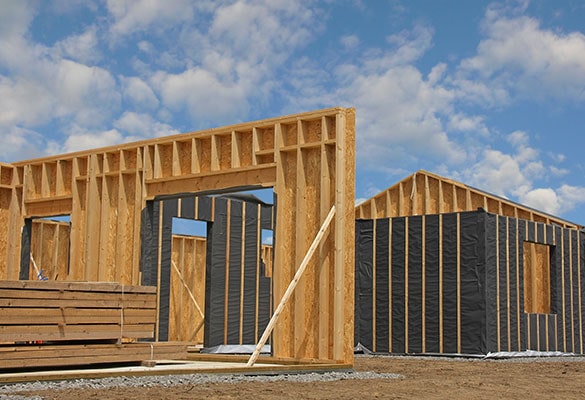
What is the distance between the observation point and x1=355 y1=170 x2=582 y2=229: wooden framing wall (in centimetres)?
2350

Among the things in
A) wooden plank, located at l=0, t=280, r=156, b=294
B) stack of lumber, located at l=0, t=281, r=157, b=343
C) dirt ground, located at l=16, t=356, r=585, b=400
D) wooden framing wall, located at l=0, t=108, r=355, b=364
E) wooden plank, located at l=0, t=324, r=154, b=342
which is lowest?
dirt ground, located at l=16, t=356, r=585, b=400

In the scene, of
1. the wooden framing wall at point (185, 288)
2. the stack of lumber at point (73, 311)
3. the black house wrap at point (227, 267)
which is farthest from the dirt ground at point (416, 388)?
the wooden framing wall at point (185, 288)

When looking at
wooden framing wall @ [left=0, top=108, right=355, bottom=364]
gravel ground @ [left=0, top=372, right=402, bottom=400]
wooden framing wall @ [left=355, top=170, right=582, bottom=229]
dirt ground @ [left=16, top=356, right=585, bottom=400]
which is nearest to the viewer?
dirt ground @ [left=16, top=356, right=585, bottom=400]

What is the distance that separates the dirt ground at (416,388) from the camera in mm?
9367

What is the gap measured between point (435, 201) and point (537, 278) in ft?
12.5

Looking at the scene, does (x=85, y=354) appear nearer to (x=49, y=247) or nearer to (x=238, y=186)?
(x=238, y=186)

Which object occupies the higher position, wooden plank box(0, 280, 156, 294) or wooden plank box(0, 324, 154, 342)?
wooden plank box(0, 280, 156, 294)

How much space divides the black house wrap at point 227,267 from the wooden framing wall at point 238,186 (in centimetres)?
265

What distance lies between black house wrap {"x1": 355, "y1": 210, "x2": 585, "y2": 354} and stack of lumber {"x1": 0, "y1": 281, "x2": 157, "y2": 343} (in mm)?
8988

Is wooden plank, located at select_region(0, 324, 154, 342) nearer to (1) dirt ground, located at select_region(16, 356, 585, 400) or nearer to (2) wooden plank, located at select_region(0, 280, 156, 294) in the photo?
(2) wooden plank, located at select_region(0, 280, 156, 294)

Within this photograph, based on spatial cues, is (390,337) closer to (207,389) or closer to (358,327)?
(358,327)

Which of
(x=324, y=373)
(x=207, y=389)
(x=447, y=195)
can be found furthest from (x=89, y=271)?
(x=447, y=195)

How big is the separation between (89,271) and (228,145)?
4151 millimetres

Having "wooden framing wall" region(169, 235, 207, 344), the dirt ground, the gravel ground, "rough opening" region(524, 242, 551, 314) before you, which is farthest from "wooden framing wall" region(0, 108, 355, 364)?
"rough opening" region(524, 242, 551, 314)
